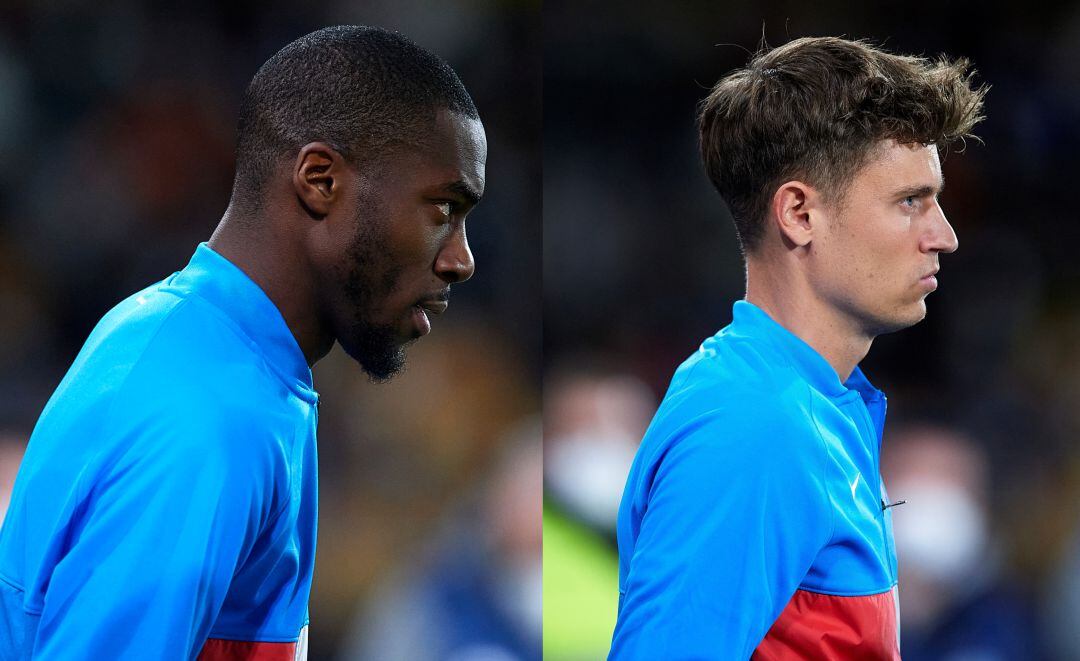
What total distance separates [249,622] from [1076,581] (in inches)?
96.2

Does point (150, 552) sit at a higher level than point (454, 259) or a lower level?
lower

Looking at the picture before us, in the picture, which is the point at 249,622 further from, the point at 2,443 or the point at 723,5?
the point at 723,5

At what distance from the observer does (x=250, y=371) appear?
0.90 metres

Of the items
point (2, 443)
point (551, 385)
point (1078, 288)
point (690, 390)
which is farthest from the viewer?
point (1078, 288)

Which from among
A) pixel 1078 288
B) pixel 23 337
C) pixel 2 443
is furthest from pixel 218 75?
pixel 1078 288

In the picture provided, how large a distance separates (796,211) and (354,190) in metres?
0.57

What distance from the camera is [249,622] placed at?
0.97 metres

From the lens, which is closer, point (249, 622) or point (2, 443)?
point (249, 622)

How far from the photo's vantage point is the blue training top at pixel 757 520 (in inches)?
41.8

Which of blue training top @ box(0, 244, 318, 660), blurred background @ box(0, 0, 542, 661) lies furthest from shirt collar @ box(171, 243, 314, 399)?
blurred background @ box(0, 0, 542, 661)

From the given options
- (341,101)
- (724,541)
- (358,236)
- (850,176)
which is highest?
(850,176)

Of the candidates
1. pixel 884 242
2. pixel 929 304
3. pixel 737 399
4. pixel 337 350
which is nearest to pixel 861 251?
pixel 884 242

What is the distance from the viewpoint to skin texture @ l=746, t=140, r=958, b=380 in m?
1.27

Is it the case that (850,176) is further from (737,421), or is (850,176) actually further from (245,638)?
(245,638)
